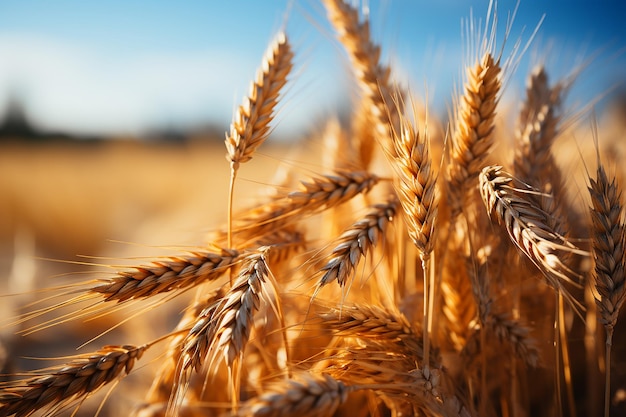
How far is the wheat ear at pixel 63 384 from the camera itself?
0.96 meters

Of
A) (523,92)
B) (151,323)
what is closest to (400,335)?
(523,92)

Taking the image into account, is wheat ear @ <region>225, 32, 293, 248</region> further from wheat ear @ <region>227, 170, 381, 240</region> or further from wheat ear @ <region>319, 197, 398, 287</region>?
wheat ear @ <region>319, 197, 398, 287</region>

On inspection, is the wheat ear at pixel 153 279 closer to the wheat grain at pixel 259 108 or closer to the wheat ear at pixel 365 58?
the wheat grain at pixel 259 108

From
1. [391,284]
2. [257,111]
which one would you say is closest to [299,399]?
[257,111]

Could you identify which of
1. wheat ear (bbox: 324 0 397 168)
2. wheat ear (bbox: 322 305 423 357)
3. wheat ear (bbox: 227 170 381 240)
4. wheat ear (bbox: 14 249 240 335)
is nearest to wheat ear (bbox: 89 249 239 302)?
wheat ear (bbox: 14 249 240 335)

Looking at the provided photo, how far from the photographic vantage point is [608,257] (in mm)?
1036

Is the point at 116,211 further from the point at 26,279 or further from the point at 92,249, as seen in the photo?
the point at 26,279

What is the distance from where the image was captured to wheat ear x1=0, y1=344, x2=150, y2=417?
0.96m

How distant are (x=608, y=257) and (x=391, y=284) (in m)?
0.82

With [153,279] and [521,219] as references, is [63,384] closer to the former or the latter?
[153,279]

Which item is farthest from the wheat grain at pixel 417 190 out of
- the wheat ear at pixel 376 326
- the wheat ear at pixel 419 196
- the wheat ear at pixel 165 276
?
the wheat ear at pixel 165 276

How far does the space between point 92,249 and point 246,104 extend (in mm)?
6145

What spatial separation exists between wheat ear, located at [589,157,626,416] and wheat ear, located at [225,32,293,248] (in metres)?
1.00

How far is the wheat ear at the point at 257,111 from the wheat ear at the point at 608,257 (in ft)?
3.27
